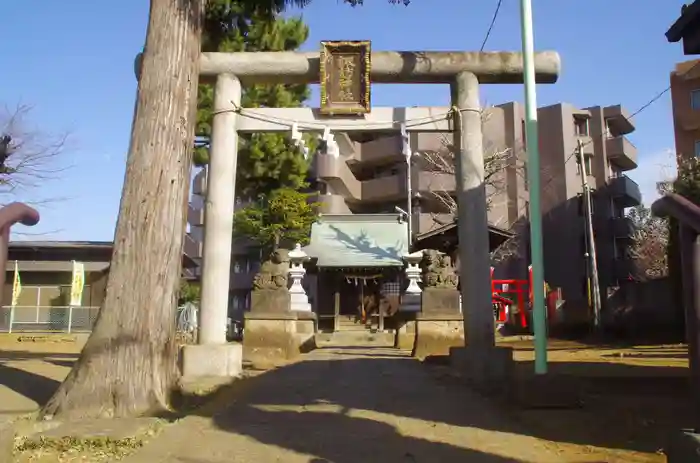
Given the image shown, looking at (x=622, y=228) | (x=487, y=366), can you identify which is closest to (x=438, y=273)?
(x=487, y=366)

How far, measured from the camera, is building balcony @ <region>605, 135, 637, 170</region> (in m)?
36.0

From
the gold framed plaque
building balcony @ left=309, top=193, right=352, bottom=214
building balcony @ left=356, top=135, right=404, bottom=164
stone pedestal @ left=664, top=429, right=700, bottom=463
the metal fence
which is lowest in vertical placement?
stone pedestal @ left=664, top=429, right=700, bottom=463

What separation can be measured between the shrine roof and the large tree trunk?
57.9 feet

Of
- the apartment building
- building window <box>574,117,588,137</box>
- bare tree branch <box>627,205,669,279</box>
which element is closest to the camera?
the apartment building

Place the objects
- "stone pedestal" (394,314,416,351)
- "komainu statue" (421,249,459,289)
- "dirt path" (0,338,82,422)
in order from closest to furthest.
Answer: "dirt path" (0,338,82,422)
"komainu statue" (421,249,459,289)
"stone pedestal" (394,314,416,351)

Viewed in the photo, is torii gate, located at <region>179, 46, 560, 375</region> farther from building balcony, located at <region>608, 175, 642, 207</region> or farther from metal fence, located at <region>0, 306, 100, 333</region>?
building balcony, located at <region>608, 175, 642, 207</region>

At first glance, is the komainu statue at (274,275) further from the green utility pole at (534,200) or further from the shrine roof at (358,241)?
the shrine roof at (358,241)

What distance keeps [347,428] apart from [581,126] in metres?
33.8

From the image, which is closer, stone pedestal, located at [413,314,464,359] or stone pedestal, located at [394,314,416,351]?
stone pedestal, located at [413,314,464,359]

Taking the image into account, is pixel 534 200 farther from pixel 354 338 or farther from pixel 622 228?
pixel 622 228

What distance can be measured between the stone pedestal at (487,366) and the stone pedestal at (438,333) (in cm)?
416

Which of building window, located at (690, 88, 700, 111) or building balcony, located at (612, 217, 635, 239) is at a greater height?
building window, located at (690, 88, 700, 111)

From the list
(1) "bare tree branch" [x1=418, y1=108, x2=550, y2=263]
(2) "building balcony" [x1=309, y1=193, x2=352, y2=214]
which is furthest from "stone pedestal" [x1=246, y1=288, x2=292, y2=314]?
(2) "building balcony" [x1=309, y1=193, x2=352, y2=214]

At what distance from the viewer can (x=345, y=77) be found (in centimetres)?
1022
